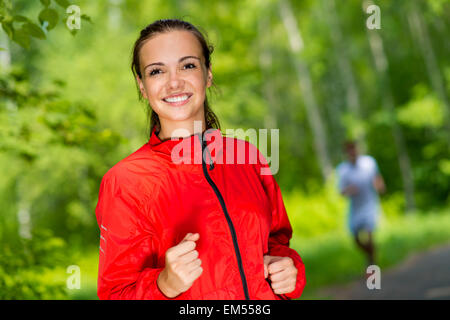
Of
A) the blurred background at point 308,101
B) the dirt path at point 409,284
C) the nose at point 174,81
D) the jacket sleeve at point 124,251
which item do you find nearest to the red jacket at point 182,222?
the jacket sleeve at point 124,251

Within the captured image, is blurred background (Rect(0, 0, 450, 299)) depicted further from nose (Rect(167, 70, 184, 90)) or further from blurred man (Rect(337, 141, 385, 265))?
nose (Rect(167, 70, 184, 90))

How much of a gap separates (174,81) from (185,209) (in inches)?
12.4

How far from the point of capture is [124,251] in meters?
1.04

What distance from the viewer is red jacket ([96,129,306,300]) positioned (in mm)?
1041

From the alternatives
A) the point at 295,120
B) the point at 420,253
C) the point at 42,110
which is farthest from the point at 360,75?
the point at 42,110

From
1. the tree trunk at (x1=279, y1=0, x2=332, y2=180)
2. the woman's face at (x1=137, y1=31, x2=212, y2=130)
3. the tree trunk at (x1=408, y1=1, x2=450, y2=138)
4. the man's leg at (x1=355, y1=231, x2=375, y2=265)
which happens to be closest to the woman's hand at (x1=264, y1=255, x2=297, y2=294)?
the woman's face at (x1=137, y1=31, x2=212, y2=130)

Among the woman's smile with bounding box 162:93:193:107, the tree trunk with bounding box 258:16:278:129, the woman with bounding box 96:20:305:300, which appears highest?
the tree trunk with bounding box 258:16:278:129

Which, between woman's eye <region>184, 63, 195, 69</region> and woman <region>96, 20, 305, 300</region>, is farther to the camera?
woman's eye <region>184, 63, 195, 69</region>

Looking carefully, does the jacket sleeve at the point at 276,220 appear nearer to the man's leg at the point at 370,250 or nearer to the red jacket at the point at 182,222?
the red jacket at the point at 182,222

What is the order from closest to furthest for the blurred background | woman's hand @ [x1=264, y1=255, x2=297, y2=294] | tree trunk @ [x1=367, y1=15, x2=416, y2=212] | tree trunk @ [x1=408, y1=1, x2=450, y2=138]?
1. woman's hand @ [x1=264, y1=255, x2=297, y2=294]
2. the blurred background
3. tree trunk @ [x1=408, y1=1, x2=450, y2=138]
4. tree trunk @ [x1=367, y1=15, x2=416, y2=212]

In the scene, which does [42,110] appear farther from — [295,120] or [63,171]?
[295,120]

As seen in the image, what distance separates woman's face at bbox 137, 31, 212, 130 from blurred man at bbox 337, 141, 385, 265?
227 inches

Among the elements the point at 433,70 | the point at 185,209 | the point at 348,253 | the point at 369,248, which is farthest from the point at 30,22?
the point at 433,70
